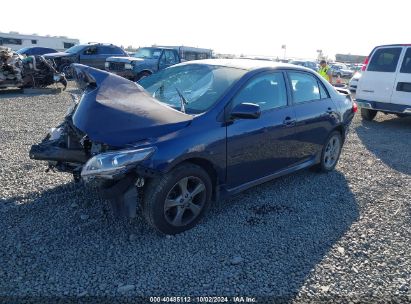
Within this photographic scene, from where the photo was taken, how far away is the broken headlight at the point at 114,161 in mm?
2986

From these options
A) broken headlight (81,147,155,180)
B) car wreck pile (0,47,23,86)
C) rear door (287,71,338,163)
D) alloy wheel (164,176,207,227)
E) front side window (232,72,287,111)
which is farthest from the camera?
car wreck pile (0,47,23,86)

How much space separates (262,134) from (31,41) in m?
42.7

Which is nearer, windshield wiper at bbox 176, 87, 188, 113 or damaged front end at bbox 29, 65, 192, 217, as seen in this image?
damaged front end at bbox 29, 65, 192, 217

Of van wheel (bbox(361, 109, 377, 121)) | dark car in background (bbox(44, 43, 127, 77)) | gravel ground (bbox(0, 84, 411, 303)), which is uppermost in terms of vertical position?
dark car in background (bbox(44, 43, 127, 77))

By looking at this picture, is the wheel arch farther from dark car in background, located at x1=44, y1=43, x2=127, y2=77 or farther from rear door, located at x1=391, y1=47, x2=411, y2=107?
dark car in background, located at x1=44, y1=43, x2=127, y2=77

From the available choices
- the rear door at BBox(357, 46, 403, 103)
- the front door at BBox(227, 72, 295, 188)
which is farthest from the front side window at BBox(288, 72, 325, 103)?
the rear door at BBox(357, 46, 403, 103)

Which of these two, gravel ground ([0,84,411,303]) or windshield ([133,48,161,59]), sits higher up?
windshield ([133,48,161,59])

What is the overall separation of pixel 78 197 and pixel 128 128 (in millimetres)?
1459

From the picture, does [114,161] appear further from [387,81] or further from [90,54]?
[90,54]

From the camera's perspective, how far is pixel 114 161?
9.79 feet

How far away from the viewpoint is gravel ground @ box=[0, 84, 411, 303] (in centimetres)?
280

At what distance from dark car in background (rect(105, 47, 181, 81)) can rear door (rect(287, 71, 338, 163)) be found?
34.8 feet

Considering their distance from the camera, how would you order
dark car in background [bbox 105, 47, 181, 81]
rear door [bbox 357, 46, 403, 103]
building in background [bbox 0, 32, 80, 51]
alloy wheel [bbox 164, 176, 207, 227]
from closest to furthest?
alloy wheel [bbox 164, 176, 207, 227], rear door [bbox 357, 46, 403, 103], dark car in background [bbox 105, 47, 181, 81], building in background [bbox 0, 32, 80, 51]

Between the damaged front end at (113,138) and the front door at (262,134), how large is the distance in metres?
0.66
